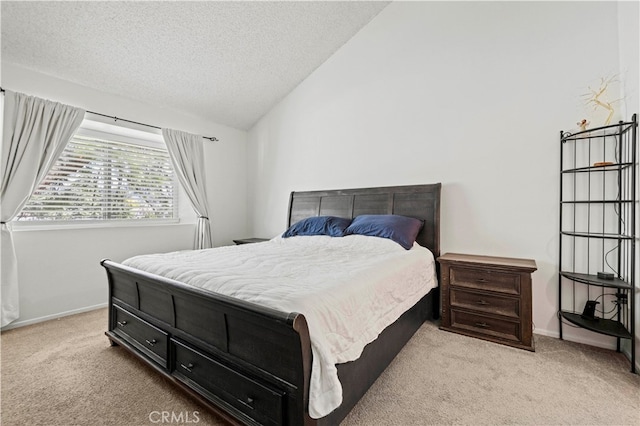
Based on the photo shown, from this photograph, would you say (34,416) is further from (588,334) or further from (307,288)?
(588,334)

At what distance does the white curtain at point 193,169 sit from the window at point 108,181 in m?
0.21

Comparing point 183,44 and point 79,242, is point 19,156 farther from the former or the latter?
point 183,44

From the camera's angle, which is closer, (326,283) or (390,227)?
(326,283)

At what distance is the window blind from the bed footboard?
67.3 inches

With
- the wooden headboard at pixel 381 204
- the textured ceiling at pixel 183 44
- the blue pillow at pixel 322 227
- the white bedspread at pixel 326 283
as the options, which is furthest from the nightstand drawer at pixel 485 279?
the textured ceiling at pixel 183 44

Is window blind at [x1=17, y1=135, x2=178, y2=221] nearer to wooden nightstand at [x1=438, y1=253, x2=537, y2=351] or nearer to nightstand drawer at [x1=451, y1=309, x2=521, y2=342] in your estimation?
wooden nightstand at [x1=438, y1=253, x2=537, y2=351]

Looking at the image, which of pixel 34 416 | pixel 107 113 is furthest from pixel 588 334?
pixel 107 113

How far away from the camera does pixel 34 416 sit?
154cm

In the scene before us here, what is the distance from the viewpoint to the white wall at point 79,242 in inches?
110

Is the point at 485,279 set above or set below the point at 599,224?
below

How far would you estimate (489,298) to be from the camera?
7.97ft

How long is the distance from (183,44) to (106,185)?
1.87m

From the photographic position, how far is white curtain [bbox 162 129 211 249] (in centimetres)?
387

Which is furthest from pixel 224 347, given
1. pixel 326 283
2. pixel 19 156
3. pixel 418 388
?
pixel 19 156
